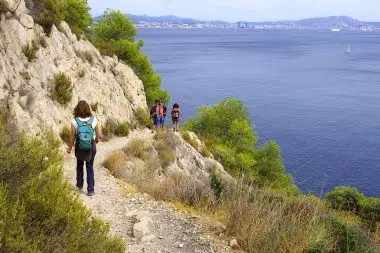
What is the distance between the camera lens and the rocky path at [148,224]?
25.8 ft

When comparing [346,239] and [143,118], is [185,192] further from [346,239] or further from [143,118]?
[143,118]

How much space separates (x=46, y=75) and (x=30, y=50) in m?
1.31

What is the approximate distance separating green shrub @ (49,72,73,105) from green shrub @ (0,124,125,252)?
555 inches

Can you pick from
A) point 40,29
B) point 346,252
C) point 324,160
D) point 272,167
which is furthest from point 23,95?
point 324,160

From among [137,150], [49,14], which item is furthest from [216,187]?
[49,14]

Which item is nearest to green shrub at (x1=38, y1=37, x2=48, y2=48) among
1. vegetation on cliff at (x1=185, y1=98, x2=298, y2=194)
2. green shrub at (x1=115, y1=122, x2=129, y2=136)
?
green shrub at (x1=115, y1=122, x2=129, y2=136)

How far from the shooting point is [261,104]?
7956 centimetres

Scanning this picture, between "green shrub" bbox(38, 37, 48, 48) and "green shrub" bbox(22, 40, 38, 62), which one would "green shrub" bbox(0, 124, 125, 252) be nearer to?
"green shrub" bbox(22, 40, 38, 62)

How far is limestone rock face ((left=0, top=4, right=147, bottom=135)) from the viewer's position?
16.8 metres

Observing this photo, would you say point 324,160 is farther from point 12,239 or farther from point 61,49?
point 12,239

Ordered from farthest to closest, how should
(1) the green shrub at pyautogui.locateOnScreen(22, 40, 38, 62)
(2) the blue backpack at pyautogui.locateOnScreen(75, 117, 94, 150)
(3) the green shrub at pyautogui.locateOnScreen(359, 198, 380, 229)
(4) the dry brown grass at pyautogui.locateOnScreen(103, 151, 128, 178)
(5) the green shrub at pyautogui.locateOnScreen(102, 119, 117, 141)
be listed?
(5) the green shrub at pyautogui.locateOnScreen(102, 119, 117, 141), (1) the green shrub at pyautogui.locateOnScreen(22, 40, 38, 62), (4) the dry brown grass at pyautogui.locateOnScreen(103, 151, 128, 178), (3) the green shrub at pyautogui.locateOnScreen(359, 198, 380, 229), (2) the blue backpack at pyautogui.locateOnScreen(75, 117, 94, 150)

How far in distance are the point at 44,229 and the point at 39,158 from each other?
1.07 metres

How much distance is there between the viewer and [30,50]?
19.0 m

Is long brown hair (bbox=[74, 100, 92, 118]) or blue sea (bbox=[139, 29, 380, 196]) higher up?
long brown hair (bbox=[74, 100, 92, 118])
